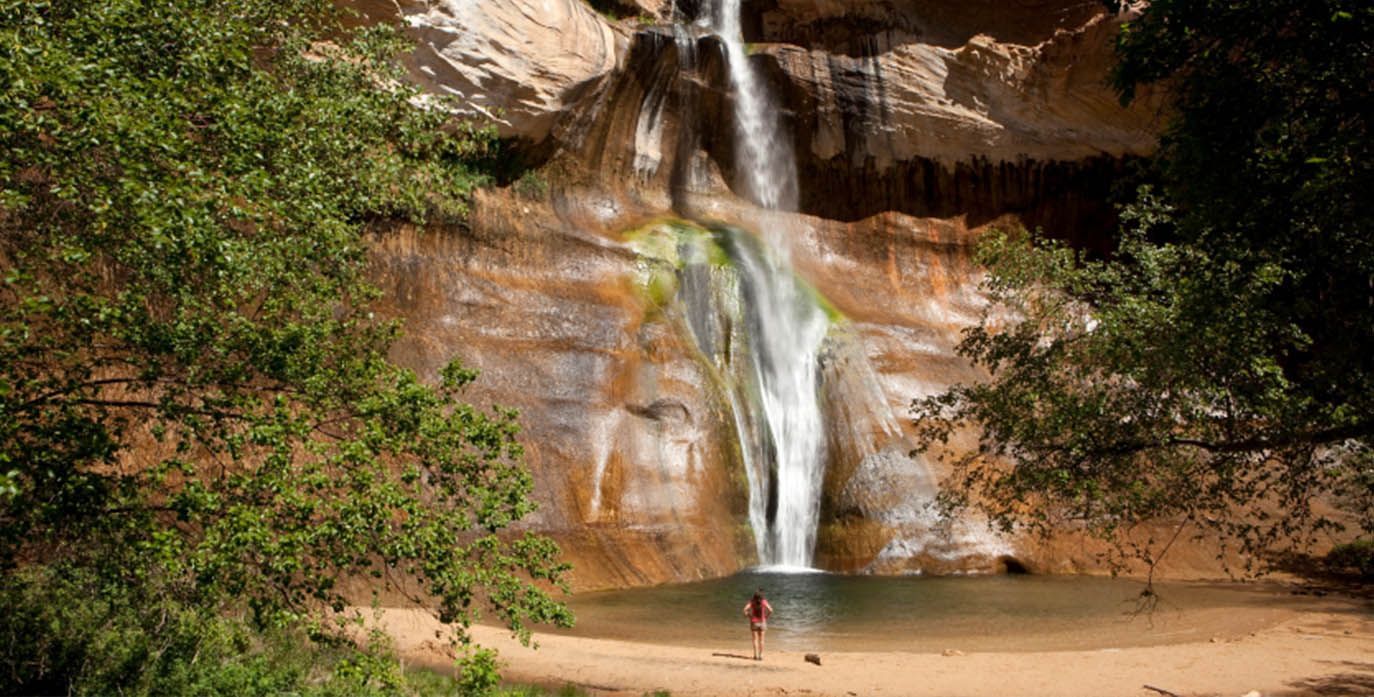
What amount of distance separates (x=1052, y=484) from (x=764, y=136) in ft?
77.5

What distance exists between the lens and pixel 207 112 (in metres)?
7.65

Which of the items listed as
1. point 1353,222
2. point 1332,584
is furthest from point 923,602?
point 1353,222

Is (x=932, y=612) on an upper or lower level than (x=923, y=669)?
lower

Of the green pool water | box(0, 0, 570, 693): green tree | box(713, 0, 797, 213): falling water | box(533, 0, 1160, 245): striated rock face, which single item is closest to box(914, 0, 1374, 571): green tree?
the green pool water

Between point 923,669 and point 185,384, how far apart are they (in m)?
10.1

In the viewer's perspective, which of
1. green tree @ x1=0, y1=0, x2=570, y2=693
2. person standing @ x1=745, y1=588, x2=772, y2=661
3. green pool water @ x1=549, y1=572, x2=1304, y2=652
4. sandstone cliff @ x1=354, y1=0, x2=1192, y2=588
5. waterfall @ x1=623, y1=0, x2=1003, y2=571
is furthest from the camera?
waterfall @ x1=623, y1=0, x2=1003, y2=571

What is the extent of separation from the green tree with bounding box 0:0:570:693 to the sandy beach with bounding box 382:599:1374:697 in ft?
15.2

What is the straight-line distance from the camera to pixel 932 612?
60.3 ft

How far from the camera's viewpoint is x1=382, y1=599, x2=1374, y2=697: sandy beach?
12.5 m

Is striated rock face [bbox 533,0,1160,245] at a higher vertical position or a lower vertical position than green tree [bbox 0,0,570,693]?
higher

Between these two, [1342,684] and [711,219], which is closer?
[1342,684]

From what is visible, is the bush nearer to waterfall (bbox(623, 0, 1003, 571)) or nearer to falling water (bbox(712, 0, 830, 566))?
waterfall (bbox(623, 0, 1003, 571))

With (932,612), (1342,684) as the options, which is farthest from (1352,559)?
(1342,684)

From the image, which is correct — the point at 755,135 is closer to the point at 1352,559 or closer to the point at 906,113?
the point at 906,113
